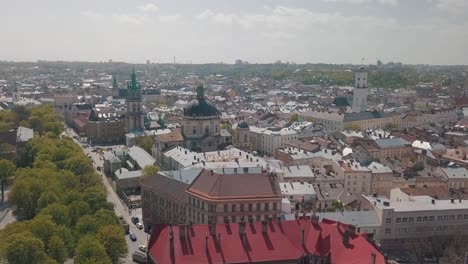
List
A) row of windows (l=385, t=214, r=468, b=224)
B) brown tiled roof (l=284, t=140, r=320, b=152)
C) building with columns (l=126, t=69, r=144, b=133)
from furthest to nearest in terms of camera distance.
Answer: building with columns (l=126, t=69, r=144, b=133) → brown tiled roof (l=284, t=140, r=320, b=152) → row of windows (l=385, t=214, r=468, b=224)

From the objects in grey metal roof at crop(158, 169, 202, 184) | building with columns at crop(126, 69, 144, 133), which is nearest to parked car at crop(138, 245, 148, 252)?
grey metal roof at crop(158, 169, 202, 184)

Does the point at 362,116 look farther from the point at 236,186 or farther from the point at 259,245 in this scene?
the point at 259,245

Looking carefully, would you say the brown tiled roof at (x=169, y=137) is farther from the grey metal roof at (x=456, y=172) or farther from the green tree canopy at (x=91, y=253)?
the green tree canopy at (x=91, y=253)

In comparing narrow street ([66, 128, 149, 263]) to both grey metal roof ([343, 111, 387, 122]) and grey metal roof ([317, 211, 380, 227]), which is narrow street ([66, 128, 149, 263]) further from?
grey metal roof ([343, 111, 387, 122])

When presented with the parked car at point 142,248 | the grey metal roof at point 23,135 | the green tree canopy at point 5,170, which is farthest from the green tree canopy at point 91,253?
the grey metal roof at point 23,135

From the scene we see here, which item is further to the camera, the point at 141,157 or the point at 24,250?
the point at 141,157

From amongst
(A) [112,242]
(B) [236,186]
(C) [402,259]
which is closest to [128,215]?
(A) [112,242]
